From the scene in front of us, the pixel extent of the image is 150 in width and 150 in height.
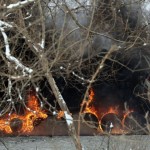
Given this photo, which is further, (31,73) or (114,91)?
(114,91)

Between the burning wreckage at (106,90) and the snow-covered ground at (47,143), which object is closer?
the snow-covered ground at (47,143)

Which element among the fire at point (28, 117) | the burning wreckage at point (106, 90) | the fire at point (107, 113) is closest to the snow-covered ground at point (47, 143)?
the fire at point (28, 117)

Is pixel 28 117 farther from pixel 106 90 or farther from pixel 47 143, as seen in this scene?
pixel 106 90

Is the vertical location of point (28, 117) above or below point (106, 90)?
below

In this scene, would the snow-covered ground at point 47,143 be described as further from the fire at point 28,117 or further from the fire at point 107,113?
the fire at point 107,113

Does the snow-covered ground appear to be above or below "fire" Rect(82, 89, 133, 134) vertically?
below

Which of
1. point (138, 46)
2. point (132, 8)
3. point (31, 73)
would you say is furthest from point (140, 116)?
point (31, 73)

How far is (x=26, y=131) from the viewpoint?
30.4 feet

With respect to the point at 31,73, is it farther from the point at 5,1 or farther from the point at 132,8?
the point at 132,8

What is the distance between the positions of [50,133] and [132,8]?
10.6 feet

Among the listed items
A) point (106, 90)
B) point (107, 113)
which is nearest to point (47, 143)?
point (107, 113)

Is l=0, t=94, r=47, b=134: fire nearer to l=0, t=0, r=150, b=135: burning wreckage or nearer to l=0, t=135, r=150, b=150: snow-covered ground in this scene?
l=0, t=0, r=150, b=135: burning wreckage

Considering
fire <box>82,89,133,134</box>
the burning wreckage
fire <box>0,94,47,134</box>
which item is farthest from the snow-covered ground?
fire <box>82,89,133,134</box>

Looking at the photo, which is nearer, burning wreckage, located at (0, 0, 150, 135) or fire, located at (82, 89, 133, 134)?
burning wreckage, located at (0, 0, 150, 135)
